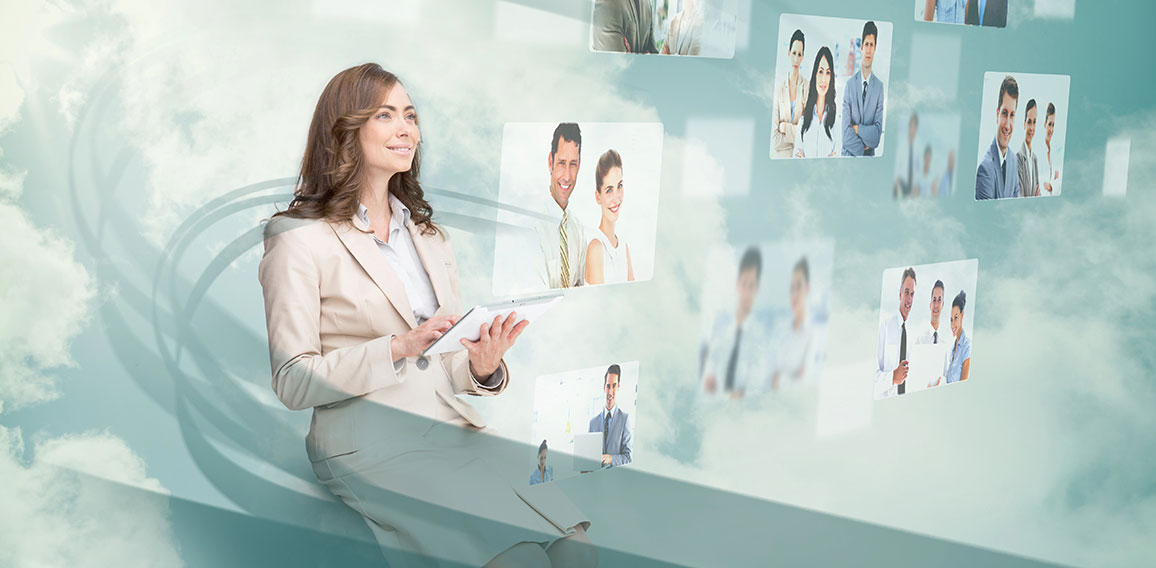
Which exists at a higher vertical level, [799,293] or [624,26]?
[624,26]

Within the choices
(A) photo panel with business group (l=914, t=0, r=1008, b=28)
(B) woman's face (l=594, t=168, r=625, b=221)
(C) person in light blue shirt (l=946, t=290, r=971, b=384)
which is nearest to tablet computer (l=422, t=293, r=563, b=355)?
(B) woman's face (l=594, t=168, r=625, b=221)

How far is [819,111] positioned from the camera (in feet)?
11.6

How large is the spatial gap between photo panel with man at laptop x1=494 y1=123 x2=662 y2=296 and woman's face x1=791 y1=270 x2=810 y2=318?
0.60 metres

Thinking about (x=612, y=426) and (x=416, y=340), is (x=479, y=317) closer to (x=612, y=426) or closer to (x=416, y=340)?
(x=416, y=340)

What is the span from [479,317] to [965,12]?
2147 mm

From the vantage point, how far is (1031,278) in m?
4.21

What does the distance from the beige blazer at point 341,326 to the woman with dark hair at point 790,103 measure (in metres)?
1.18

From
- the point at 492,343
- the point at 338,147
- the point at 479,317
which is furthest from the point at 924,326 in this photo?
the point at 338,147

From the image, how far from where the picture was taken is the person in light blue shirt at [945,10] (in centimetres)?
371

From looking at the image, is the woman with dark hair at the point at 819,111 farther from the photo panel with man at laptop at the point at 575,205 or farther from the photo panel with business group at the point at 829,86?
the photo panel with man at laptop at the point at 575,205

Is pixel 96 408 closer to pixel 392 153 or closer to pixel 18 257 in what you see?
pixel 18 257

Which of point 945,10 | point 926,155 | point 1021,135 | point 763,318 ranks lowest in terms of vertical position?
point 763,318

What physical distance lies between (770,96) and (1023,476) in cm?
196

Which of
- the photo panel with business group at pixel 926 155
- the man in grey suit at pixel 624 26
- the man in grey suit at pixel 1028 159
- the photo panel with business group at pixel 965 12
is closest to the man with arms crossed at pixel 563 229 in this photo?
the man in grey suit at pixel 624 26
